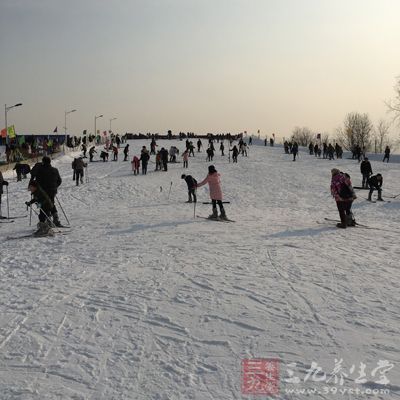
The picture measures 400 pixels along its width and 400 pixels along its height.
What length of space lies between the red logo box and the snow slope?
0.07 metres

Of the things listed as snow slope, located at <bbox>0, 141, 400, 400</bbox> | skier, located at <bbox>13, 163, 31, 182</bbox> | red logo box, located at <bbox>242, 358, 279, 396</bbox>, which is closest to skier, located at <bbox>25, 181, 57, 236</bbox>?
snow slope, located at <bbox>0, 141, 400, 400</bbox>

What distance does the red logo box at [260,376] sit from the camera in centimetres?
386

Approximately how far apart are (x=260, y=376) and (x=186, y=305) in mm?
1921

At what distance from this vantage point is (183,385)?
12.9 ft

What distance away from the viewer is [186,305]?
584 centimetres

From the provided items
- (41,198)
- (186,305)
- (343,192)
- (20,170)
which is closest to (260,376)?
(186,305)

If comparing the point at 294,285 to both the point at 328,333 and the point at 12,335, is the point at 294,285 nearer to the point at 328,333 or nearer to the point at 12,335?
the point at 328,333

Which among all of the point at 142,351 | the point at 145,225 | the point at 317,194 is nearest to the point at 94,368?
the point at 142,351

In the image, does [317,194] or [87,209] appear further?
[317,194]

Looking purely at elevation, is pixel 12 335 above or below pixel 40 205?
below

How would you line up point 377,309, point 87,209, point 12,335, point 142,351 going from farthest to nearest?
1. point 87,209
2. point 377,309
3. point 12,335
4. point 142,351

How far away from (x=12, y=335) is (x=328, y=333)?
138 inches

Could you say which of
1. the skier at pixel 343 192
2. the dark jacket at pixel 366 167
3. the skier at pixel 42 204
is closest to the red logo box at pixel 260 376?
the skier at pixel 42 204

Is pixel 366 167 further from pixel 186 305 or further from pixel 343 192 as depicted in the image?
pixel 186 305
